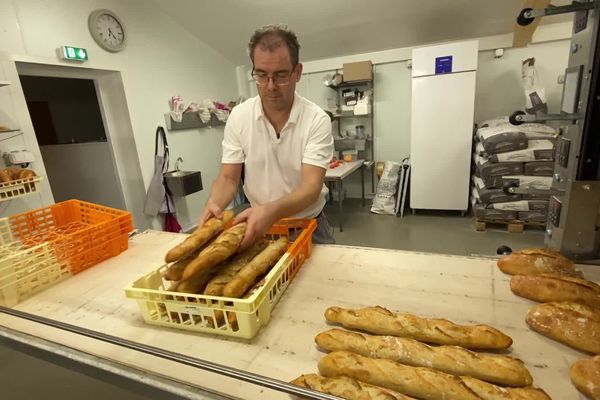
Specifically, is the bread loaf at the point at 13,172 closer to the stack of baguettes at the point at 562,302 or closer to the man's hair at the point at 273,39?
the man's hair at the point at 273,39

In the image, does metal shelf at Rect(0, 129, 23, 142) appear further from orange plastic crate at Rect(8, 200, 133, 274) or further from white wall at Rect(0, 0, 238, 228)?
orange plastic crate at Rect(8, 200, 133, 274)

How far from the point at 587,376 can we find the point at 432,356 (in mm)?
280

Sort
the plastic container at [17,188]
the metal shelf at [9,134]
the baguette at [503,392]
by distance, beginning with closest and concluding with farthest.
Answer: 1. the baguette at [503,392]
2. the plastic container at [17,188]
3. the metal shelf at [9,134]

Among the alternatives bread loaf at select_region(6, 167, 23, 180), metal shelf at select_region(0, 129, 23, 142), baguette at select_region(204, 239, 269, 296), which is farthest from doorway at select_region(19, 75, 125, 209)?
baguette at select_region(204, 239, 269, 296)

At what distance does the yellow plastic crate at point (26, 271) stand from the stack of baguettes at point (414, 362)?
1.03 metres

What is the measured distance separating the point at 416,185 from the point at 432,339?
3.61 meters

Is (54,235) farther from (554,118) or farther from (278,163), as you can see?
(554,118)

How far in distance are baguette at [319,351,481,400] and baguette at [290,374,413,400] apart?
23 millimetres

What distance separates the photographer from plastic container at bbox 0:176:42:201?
6.88 ft

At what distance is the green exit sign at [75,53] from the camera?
276cm

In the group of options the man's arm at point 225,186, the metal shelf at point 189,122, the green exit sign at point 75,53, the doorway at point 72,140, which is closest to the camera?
the man's arm at point 225,186

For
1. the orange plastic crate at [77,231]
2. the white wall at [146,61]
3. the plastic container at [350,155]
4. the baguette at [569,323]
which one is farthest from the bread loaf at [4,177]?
the plastic container at [350,155]

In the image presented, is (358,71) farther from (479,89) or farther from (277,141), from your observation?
(277,141)

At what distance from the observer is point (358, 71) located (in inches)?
174
